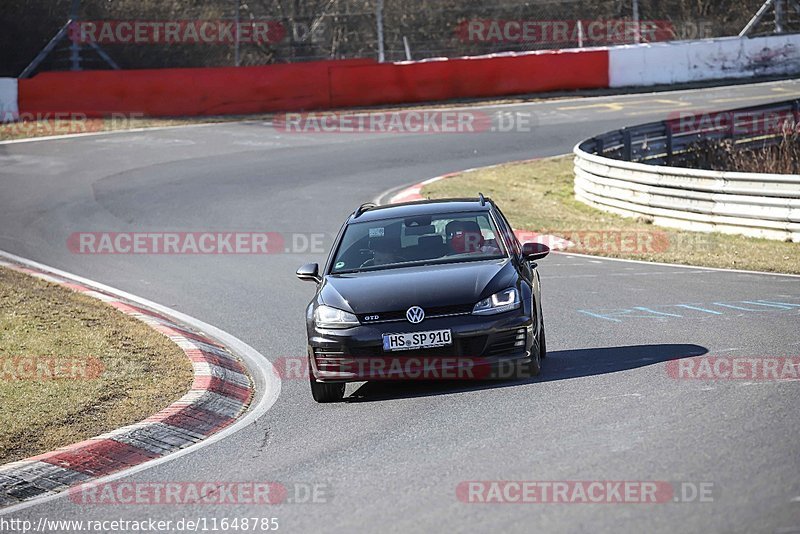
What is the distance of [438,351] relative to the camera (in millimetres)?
8914

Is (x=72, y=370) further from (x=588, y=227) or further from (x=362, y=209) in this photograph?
(x=588, y=227)

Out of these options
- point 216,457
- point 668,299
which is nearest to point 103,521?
point 216,457

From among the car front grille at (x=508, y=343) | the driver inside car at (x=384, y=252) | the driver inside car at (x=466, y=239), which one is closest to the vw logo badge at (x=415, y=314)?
the car front grille at (x=508, y=343)

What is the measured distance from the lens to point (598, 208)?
2191 centimetres

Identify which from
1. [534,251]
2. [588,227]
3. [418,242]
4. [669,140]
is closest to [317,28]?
[669,140]

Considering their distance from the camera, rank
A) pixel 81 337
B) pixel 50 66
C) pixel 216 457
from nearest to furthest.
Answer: pixel 216 457, pixel 81 337, pixel 50 66

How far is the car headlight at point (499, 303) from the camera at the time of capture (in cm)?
901

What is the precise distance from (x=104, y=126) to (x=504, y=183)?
13.1m

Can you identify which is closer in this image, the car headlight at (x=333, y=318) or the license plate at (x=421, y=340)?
the license plate at (x=421, y=340)

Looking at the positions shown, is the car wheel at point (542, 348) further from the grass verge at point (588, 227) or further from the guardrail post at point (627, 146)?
the guardrail post at point (627, 146)

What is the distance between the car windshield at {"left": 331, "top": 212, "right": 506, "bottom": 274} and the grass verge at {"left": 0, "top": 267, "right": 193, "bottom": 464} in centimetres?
182

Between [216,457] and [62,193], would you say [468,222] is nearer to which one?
[216,457]

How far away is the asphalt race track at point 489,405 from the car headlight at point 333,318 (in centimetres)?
63

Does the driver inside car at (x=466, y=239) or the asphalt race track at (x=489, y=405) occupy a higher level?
the driver inside car at (x=466, y=239)
